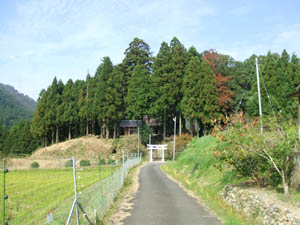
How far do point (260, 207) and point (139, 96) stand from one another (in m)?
38.6

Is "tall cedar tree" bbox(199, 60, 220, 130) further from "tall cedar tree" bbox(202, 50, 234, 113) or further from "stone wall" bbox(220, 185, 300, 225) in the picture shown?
"stone wall" bbox(220, 185, 300, 225)

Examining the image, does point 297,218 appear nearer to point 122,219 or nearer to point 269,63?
point 122,219

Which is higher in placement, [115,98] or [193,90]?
[193,90]

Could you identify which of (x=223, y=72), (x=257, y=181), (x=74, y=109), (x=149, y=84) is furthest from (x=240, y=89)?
(x=257, y=181)

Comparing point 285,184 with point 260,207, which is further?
point 285,184

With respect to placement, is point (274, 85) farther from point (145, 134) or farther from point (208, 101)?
point (145, 134)

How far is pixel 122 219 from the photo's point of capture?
870 centimetres

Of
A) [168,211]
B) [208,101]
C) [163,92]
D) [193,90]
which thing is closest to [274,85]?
[208,101]

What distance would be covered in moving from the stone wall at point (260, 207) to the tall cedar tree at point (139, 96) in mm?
35613

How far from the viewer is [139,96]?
150ft

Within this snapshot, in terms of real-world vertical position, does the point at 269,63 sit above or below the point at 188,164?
above

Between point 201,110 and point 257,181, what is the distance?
96.9 ft

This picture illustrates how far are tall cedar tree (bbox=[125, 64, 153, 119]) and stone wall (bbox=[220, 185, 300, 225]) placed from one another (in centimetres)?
3561

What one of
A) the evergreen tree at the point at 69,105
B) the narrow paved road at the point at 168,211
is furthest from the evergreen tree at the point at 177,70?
the narrow paved road at the point at 168,211
